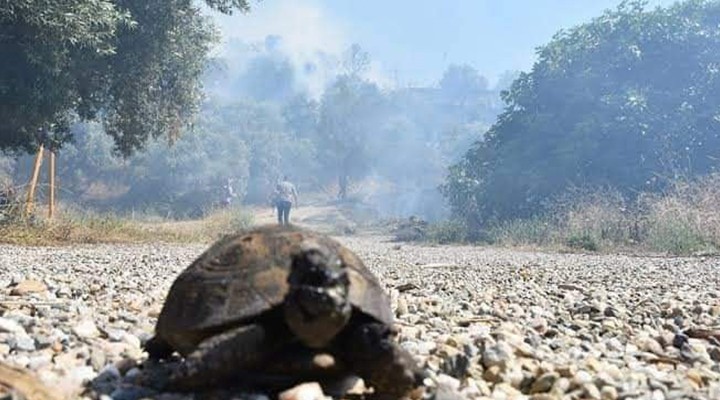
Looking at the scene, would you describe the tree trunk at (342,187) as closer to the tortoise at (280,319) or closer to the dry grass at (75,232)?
the dry grass at (75,232)

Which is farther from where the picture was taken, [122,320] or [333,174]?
[333,174]

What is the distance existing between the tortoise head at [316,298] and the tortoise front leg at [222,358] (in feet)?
0.36

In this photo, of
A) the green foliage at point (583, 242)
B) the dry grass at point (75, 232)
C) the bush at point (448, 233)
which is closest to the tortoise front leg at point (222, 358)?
the dry grass at point (75, 232)

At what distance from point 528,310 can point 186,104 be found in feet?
49.4

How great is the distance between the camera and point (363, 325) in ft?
6.36

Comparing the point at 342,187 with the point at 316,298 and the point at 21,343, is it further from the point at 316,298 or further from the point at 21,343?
the point at 316,298

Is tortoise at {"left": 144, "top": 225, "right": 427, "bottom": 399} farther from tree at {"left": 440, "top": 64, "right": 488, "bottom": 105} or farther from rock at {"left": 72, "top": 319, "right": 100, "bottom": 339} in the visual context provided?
tree at {"left": 440, "top": 64, "right": 488, "bottom": 105}

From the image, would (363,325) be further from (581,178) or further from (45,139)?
(581,178)

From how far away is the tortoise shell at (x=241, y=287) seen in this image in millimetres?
1929

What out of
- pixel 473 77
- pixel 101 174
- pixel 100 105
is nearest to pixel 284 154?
pixel 101 174

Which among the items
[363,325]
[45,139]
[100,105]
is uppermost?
→ [100,105]

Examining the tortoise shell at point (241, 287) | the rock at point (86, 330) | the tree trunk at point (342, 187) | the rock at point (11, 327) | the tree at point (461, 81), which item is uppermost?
the tree at point (461, 81)

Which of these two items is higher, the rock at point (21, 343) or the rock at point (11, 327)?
the rock at point (11, 327)

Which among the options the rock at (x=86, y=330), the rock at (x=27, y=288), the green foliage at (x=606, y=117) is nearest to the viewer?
the rock at (x=86, y=330)
